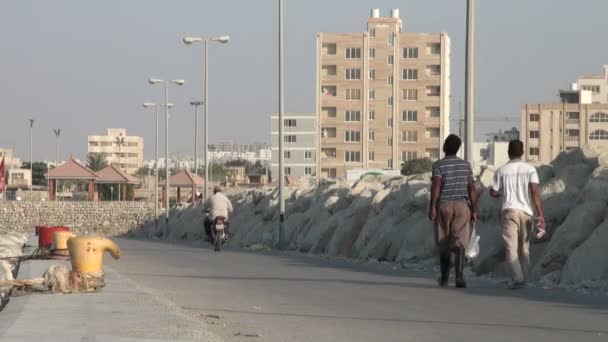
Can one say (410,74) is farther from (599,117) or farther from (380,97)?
(599,117)

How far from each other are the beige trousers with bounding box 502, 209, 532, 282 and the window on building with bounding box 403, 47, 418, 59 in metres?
125

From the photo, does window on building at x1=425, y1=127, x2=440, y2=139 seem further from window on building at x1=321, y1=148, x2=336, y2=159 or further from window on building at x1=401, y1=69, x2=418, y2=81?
window on building at x1=321, y1=148, x2=336, y2=159

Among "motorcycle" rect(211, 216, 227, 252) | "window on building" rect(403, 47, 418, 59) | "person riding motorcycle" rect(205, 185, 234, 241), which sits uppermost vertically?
"window on building" rect(403, 47, 418, 59)

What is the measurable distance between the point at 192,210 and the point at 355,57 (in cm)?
7612

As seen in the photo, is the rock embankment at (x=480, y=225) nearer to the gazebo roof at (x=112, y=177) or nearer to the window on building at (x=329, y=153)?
the gazebo roof at (x=112, y=177)

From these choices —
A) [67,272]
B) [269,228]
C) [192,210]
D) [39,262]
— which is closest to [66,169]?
[192,210]

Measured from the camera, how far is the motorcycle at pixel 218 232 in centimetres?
3173

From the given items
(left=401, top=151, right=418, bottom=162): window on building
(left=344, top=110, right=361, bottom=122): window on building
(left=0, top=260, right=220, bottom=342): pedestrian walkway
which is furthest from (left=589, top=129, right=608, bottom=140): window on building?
(left=0, top=260, right=220, bottom=342): pedestrian walkway

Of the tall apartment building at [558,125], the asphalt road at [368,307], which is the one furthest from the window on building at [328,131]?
the asphalt road at [368,307]

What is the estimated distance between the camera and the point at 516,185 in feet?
53.1

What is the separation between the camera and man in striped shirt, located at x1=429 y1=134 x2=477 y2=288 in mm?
15961

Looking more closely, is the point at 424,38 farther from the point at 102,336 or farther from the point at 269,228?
the point at 102,336

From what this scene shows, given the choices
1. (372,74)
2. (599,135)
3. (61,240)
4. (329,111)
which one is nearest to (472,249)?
(61,240)

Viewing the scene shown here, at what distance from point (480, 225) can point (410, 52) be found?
120 metres
